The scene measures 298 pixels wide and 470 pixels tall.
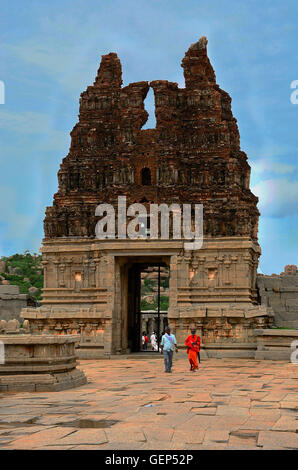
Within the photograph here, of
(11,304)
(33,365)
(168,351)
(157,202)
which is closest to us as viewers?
(33,365)

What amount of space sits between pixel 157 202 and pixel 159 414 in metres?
19.5

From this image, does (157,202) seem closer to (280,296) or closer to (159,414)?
(280,296)

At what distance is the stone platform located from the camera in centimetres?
1581

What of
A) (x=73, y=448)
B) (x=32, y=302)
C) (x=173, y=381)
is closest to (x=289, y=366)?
(x=173, y=381)

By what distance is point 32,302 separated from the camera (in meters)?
40.8

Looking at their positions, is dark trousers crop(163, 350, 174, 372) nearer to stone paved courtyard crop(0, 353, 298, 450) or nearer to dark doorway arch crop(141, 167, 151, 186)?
stone paved courtyard crop(0, 353, 298, 450)

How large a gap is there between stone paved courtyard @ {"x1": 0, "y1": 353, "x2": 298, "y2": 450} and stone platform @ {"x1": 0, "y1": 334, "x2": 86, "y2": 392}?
20.6 inches

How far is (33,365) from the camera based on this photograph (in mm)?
16094

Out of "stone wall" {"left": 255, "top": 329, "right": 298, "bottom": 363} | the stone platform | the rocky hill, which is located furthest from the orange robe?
the rocky hill

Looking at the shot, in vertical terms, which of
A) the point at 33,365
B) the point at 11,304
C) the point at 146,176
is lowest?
the point at 33,365

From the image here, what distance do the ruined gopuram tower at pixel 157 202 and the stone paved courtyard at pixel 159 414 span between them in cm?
899

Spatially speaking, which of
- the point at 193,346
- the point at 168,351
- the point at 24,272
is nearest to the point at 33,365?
the point at 168,351

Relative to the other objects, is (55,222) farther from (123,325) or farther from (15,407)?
(15,407)

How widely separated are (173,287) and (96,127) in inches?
370
